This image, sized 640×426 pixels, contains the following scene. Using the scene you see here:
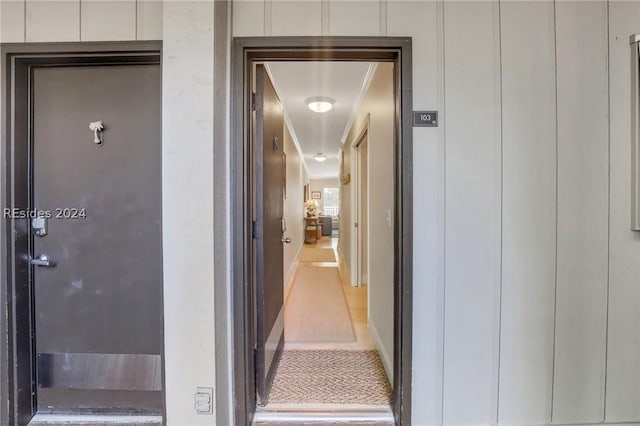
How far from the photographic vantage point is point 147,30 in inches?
53.5

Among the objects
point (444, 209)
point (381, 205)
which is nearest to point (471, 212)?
point (444, 209)

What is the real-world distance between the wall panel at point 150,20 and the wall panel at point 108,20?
0.11 ft

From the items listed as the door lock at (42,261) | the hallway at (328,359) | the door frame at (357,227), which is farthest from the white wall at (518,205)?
the door frame at (357,227)

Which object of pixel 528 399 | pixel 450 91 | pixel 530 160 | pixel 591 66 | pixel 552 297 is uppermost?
pixel 591 66

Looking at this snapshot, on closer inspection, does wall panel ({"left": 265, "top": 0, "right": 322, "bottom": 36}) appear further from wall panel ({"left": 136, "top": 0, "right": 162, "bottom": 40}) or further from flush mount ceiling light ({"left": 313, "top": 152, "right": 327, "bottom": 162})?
flush mount ceiling light ({"left": 313, "top": 152, "right": 327, "bottom": 162})

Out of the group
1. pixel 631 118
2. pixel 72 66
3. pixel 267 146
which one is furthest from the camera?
pixel 267 146

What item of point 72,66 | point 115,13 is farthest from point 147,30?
point 72,66

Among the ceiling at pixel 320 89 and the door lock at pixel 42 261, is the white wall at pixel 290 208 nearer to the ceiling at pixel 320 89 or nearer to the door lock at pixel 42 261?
the ceiling at pixel 320 89

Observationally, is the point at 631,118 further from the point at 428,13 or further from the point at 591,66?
the point at 428,13

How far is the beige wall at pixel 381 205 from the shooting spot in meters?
1.91

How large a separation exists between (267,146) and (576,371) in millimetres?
2054

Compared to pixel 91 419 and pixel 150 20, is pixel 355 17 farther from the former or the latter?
pixel 91 419

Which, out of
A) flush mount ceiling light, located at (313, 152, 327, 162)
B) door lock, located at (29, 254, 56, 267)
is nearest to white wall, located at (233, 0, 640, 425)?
door lock, located at (29, 254, 56, 267)

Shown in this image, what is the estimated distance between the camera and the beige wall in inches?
75.2
